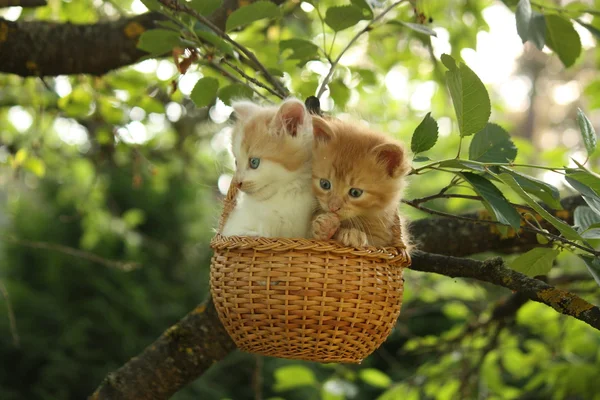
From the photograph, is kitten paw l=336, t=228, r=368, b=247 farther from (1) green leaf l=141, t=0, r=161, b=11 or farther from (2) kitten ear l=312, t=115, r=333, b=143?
(1) green leaf l=141, t=0, r=161, b=11

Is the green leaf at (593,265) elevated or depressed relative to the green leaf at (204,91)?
depressed

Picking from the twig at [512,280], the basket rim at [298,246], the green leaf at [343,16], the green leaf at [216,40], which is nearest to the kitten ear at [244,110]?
the green leaf at [216,40]

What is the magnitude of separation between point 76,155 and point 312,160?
2678mm

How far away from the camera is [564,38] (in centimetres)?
162

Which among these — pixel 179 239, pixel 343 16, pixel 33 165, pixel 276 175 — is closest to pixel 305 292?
pixel 276 175

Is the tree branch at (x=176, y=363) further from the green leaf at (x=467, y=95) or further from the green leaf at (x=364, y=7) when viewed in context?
the green leaf at (x=467, y=95)

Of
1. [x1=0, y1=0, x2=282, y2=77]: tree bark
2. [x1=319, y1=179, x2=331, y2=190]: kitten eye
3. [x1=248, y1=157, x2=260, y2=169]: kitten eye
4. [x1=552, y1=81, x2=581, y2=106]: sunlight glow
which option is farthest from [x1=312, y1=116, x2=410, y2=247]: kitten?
[x1=552, y1=81, x2=581, y2=106]: sunlight glow

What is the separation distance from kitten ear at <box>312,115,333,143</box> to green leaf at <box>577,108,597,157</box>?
18.0 inches

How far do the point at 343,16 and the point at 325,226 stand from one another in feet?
1.62

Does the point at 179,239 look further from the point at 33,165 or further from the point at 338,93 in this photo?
the point at 338,93

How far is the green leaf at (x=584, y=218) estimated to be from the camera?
1298 mm

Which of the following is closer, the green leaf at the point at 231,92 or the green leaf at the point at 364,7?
the green leaf at the point at 364,7

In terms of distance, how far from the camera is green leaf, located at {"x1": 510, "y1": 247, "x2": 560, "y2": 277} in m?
1.31

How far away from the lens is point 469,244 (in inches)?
76.6
